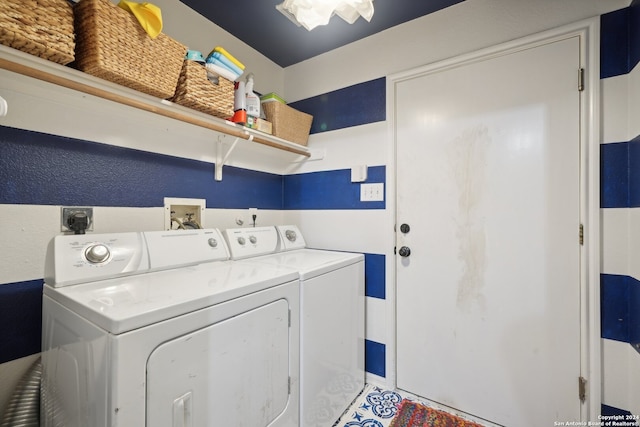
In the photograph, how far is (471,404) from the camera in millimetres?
1597

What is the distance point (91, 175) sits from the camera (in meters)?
1.29

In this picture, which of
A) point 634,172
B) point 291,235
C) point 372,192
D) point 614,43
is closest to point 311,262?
point 291,235

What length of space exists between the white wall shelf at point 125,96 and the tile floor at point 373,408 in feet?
5.84

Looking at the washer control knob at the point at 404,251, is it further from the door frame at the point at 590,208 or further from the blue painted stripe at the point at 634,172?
the blue painted stripe at the point at 634,172

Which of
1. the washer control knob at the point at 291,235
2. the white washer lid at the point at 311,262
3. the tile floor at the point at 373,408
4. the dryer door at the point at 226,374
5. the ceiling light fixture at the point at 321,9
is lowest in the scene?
the tile floor at the point at 373,408

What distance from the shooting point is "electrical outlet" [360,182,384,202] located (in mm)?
1907

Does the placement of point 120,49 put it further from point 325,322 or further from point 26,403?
point 325,322

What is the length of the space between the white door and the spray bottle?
40.0 inches

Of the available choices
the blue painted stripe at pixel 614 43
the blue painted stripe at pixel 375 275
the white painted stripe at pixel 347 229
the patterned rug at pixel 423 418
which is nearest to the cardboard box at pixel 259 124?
the white painted stripe at pixel 347 229

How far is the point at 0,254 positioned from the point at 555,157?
2513 mm

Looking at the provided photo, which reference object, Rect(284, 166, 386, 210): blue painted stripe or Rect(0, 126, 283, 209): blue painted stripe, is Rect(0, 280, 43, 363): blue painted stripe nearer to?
Rect(0, 126, 283, 209): blue painted stripe

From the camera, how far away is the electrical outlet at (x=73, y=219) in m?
1.21

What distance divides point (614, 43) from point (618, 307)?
1.24m

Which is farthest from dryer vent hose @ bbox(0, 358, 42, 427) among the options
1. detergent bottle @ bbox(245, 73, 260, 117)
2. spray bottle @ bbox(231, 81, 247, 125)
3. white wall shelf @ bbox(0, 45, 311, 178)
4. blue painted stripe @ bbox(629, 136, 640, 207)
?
blue painted stripe @ bbox(629, 136, 640, 207)
